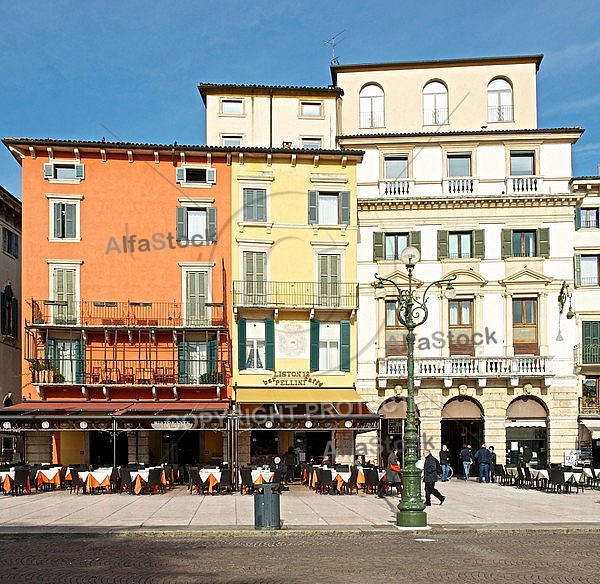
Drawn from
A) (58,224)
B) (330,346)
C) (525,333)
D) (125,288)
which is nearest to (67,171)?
(58,224)

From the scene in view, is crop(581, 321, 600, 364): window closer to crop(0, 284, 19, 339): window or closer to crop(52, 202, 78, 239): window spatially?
crop(52, 202, 78, 239): window

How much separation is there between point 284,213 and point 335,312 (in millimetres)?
4888

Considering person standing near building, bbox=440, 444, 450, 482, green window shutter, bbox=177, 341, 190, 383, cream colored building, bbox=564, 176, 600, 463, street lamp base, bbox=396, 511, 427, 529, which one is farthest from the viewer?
cream colored building, bbox=564, 176, 600, 463

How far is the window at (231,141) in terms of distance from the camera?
41.0 m

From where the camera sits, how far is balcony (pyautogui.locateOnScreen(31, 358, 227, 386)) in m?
35.5

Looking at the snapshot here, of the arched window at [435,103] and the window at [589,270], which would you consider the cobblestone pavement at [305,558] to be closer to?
the window at [589,270]

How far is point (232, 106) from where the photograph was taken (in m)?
41.0

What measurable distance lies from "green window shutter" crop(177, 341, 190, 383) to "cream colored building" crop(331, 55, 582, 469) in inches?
295

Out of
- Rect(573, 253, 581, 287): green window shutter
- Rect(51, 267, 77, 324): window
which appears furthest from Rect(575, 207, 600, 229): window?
Rect(51, 267, 77, 324): window

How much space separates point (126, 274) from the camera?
1452 inches

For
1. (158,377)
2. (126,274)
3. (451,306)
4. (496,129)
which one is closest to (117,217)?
(126,274)

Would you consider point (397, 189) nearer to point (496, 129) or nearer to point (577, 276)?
point (496, 129)

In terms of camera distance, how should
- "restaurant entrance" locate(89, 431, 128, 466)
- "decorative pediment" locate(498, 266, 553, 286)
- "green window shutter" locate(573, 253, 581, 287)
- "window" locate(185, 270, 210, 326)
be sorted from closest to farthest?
"window" locate(185, 270, 210, 326) → "restaurant entrance" locate(89, 431, 128, 466) → "decorative pediment" locate(498, 266, 553, 286) → "green window shutter" locate(573, 253, 581, 287)

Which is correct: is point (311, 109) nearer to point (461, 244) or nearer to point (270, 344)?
point (461, 244)
